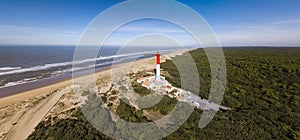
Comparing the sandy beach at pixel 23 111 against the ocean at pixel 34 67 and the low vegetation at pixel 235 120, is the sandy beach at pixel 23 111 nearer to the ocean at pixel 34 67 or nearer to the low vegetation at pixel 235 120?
the low vegetation at pixel 235 120

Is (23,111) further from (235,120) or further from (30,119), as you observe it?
(235,120)

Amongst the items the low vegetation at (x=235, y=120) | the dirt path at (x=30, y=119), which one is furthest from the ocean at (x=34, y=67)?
the low vegetation at (x=235, y=120)

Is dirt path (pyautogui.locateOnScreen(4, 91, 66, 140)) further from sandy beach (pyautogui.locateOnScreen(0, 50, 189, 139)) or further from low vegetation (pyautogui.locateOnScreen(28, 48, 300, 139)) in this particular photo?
low vegetation (pyautogui.locateOnScreen(28, 48, 300, 139))

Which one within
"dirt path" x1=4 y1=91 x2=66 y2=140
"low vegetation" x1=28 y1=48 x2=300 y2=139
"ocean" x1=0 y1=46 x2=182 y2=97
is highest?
"ocean" x1=0 y1=46 x2=182 y2=97

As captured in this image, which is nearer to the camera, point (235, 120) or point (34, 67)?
point (235, 120)

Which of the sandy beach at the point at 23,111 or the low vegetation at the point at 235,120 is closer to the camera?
the low vegetation at the point at 235,120

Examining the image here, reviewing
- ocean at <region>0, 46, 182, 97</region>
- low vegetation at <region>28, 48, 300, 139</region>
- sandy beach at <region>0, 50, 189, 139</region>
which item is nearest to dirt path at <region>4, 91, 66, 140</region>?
sandy beach at <region>0, 50, 189, 139</region>

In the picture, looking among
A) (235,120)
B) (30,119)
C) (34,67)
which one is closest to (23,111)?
(30,119)

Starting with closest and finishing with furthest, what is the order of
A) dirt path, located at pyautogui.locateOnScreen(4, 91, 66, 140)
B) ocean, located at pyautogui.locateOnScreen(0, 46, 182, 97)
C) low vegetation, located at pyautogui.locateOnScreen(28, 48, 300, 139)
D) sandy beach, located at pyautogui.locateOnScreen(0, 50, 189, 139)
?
low vegetation, located at pyautogui.locateOnScreen(28, 48, 300, 139) → dirt path, located at pyautogui.locateOnScreen(4, 91, 66, 140) → sandy beach, located at pyautogui.locateOnScreen(0, 50, 189, 139) → ocean, located at pyautogui.locateOnScreen(0, 46, 182, 97)
